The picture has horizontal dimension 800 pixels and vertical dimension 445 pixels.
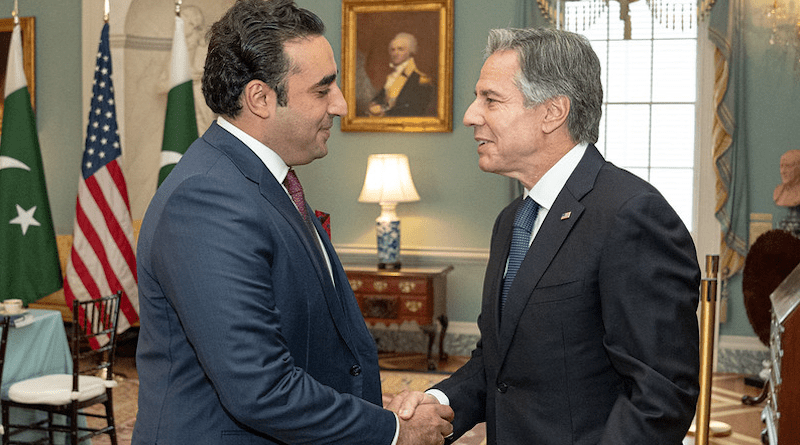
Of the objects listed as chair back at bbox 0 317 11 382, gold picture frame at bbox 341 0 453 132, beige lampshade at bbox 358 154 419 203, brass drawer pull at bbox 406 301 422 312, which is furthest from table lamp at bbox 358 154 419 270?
chair back at bbox 0 317 11 382

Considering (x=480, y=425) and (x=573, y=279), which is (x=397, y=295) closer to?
(x=480, y=425)

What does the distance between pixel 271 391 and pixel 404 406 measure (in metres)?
0.53

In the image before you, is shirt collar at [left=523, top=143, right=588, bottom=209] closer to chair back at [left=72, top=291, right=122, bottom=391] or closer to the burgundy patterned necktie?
the burgundy patterned necktie

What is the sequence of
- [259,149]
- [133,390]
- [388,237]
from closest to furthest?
[259,149] → [133,390] → [388,237]

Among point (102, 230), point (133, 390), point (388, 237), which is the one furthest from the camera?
point (388, 237)

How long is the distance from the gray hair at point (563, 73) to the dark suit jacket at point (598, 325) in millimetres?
88

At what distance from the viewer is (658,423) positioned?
152 centimetres

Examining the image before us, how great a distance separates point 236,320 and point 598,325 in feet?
2.43

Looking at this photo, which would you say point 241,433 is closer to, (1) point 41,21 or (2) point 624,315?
(2) point 624,315

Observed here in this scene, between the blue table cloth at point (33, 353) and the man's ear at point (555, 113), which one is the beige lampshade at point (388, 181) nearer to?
the blue table cloth at point (33, 353)

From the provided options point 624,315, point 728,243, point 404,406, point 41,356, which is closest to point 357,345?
point 404,406

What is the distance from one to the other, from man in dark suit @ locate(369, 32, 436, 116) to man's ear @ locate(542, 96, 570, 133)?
17.4ft

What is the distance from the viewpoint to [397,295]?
6508 millimetres

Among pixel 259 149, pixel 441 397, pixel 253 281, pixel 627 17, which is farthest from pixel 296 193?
pixel 627 17
